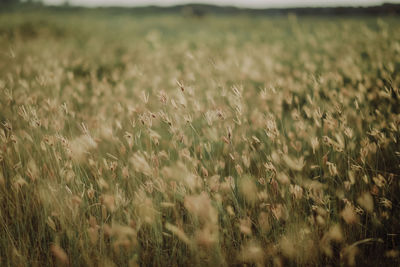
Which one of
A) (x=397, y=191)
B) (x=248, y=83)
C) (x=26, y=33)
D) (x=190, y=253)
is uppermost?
(x=26, y=33)

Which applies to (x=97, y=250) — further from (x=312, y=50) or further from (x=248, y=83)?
(x=312, y=50)

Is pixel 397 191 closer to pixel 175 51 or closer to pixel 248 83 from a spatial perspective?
pixel 248 83

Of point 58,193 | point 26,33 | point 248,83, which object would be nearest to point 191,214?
point 58,193

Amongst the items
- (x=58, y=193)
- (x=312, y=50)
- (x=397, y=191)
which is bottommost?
(x=397, y=191)

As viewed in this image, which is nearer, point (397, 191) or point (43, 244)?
point (43, 244)

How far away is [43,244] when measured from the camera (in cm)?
138

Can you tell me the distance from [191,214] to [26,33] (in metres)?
10.5

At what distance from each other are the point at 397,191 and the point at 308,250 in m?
0.81

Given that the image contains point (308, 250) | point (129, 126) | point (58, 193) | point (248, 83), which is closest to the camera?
point (308, 250)

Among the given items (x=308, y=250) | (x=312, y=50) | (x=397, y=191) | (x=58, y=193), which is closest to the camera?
(x=308, y=250)

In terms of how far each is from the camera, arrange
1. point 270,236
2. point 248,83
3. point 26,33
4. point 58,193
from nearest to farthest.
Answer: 1. point 270,236
2. point 58,193
3. point 248,83
4. point 26,33

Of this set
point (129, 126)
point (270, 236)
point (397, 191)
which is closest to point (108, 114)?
point (129, 126)

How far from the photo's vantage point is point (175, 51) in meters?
6.73

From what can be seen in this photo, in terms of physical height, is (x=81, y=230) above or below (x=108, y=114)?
below
